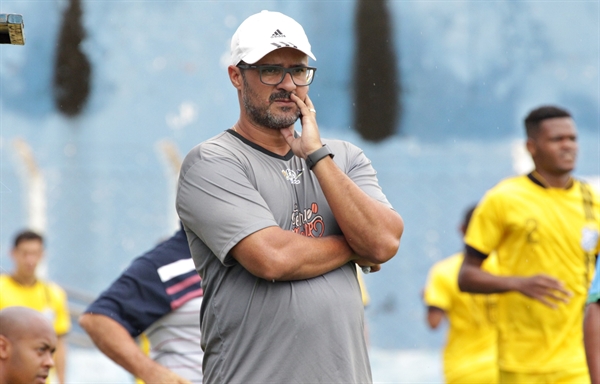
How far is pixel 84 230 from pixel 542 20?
624 cm

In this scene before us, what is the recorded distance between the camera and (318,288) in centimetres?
318

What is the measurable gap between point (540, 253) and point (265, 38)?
3221mm

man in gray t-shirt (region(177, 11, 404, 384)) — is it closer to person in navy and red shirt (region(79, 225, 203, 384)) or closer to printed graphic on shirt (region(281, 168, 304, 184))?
printed graphic on shirt (region(281, 168, 304, 184))

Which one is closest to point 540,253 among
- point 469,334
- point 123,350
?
point 469,334

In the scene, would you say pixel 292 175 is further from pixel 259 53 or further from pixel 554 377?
pixel 554 377

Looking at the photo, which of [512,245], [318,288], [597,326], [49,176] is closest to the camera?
[318,288]

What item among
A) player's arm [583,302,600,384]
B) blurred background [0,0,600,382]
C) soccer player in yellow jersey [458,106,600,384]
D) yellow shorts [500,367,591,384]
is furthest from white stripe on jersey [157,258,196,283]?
blurred background [0,0,600,382]

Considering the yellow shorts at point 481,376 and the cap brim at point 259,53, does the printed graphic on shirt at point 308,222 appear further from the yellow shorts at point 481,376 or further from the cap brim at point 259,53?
the yellow shorts at point 481,376

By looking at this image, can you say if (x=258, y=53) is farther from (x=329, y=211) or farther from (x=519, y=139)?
(x=519, y=139)

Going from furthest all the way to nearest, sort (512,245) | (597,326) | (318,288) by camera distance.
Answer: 1. (512,245)
2. (597,326)
3. (318,288)

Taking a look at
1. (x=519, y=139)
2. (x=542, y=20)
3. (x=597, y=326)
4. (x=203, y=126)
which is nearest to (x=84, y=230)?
(x=203, y=126)

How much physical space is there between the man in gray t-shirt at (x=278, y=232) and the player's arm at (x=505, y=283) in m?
2.59

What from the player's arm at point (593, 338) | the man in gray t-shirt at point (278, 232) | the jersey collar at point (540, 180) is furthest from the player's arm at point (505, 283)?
the man in gray t-shirt at point (278, 232)

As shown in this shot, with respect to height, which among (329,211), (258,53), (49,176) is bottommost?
(49,176)
